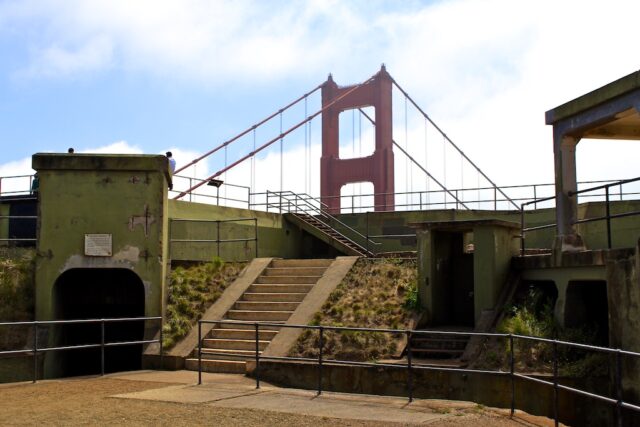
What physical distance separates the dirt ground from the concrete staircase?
274cm

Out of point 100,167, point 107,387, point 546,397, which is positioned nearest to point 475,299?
point 546,397

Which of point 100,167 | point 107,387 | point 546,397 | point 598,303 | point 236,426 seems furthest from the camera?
point 100,167

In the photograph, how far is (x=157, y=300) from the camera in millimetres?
13664

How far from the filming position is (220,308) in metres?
14.4

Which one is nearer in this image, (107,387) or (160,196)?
(107,387)

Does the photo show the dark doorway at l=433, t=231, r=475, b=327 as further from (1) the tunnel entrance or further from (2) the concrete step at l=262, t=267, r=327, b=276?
(1) the tunnel entrance

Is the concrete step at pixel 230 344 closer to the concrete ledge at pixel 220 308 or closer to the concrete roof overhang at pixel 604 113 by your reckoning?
the concrete ledge at pixel 220 308

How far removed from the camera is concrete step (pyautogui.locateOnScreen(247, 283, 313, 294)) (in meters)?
15.0

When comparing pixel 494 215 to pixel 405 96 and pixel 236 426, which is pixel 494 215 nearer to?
pixel 236 426

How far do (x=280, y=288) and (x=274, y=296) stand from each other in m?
0.45

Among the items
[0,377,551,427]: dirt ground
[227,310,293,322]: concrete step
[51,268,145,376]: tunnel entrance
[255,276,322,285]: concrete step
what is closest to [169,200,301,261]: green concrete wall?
[51,268,145,376]: tunnel entrance

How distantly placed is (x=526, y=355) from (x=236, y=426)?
498 cm

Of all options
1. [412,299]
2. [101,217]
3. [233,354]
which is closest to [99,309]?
[101,217]

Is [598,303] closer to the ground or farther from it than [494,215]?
closer to the ground
